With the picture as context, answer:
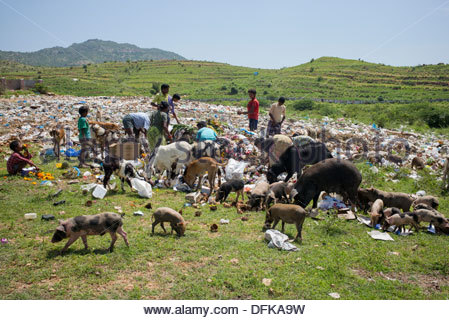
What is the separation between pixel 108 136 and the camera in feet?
31.6

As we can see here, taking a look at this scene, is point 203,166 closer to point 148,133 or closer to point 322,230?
point 148,133

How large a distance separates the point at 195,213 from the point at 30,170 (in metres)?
4.80

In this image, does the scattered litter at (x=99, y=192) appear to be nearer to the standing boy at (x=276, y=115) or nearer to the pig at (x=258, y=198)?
the pig at (x=258, y=198)

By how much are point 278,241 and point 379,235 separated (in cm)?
212

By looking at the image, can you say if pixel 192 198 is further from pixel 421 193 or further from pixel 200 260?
pixel 421 193

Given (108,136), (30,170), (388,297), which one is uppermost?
(108,136)

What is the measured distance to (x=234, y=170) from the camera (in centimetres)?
859

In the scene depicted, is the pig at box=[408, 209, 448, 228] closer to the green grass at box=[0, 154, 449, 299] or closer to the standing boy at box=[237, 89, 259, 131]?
the green grass at box=[0, 154, 449, 299]

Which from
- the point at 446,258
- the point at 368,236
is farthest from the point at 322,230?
the point at 446,258

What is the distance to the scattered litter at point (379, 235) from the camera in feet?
17.6

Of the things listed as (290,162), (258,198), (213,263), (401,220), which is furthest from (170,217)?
(401,220)

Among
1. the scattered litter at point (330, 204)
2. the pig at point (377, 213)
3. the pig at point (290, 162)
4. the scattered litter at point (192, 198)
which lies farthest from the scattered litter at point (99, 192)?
the pig at point (377, 213)

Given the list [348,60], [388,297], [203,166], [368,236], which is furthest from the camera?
[348,60]

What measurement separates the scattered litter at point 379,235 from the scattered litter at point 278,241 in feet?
5.89
